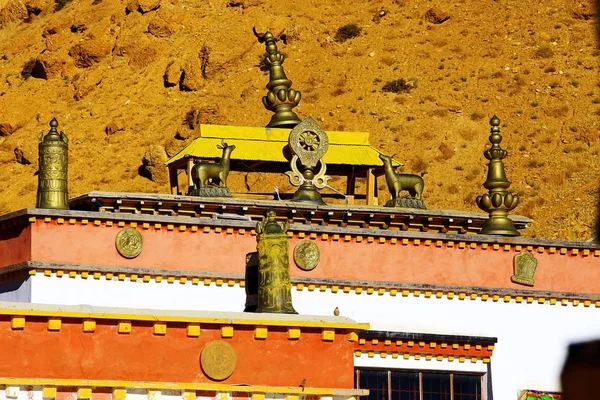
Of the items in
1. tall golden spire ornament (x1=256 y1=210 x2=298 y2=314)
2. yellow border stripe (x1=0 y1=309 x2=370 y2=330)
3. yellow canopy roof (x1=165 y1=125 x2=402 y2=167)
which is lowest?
yellow border stripe (x1=0 y1=309 x2=370 y2=330)

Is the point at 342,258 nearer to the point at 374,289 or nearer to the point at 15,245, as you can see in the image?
the point at 374,289

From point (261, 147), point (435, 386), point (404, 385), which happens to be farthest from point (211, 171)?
point (435, 386)

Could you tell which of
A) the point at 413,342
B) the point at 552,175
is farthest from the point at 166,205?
the point at 552,175

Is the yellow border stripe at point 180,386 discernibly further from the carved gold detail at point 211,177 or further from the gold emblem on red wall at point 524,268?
the carved gold detail at point 211,177

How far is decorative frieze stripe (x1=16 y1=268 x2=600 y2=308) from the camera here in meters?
24.5

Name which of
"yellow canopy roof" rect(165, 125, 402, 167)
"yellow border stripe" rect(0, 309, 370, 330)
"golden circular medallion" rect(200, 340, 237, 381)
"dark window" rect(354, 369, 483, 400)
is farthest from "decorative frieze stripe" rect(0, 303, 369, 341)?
"yellow canopy roof" rect(165, 125, 402, 167)

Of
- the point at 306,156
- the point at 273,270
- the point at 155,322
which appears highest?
the point at 306,156

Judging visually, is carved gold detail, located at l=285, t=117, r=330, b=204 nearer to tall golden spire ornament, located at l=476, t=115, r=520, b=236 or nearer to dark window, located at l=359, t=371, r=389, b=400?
tall golden spire ornament, located at l=476, t=115, r=520, b=236

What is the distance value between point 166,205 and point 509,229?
7414 millimetres

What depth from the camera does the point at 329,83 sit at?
6975 cm

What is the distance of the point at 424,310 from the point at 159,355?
11.4 meters

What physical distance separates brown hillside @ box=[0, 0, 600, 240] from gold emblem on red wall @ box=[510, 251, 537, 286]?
99.3 feet

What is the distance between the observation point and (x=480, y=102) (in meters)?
67.9

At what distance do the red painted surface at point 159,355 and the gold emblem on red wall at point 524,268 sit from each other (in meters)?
11.4
